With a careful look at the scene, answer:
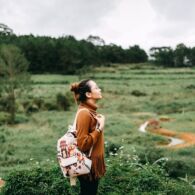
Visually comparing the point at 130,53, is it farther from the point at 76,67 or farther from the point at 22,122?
the point at 22,122

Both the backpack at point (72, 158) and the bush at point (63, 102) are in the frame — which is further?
the bush at point (63, 102)

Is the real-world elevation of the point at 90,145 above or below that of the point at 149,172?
above

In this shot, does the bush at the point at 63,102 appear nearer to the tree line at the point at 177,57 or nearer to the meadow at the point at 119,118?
the meadow at the point at 119,118

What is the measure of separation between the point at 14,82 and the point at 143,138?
54.3 feet

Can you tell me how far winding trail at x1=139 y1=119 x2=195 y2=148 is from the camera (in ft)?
95.6

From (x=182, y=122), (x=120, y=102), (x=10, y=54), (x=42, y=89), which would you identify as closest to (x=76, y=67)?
(x=42, y=89)

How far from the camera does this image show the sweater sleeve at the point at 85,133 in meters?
5.82

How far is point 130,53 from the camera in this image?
115250 millimetres

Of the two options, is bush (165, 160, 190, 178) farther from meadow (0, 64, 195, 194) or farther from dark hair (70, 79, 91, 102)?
dark hair (70, 79, 91, 102)

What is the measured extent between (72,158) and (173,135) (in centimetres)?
2785

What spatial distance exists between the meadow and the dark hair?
4306mm

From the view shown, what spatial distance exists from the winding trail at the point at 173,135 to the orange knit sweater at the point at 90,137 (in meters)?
21.9

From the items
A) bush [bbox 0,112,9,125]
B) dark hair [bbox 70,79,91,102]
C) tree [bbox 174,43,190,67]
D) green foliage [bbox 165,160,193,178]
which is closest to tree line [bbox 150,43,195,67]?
tree [bbox 174,43,190,67]

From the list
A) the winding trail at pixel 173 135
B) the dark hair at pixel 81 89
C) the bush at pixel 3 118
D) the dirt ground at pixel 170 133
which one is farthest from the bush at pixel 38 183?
the bush at pixel 3 118
